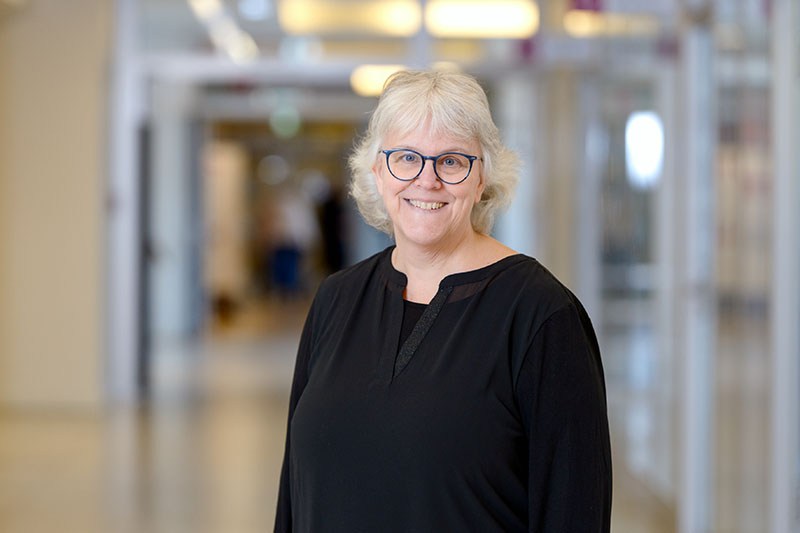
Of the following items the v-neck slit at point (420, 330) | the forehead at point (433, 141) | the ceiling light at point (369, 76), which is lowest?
the v-neck slit at point (420, 330)

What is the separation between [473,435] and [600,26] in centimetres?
639

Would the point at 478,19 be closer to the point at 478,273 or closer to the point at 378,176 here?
the point at 378,176

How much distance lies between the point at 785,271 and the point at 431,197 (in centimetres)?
226

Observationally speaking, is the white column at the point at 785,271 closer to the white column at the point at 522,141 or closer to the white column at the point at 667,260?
the white column at the point at 667,260

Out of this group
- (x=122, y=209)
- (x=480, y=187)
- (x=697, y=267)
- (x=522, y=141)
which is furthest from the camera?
(x=522, y=141)

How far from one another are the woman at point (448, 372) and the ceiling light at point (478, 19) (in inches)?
270

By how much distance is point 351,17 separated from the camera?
8.67m

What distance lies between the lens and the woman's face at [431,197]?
1872mm

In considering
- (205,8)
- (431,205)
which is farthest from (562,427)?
(205,8)

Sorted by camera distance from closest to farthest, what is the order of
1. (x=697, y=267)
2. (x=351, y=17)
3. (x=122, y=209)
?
1. (x=697, y=267)
2. (x=122, y=209)
3. (x=351, y=17)

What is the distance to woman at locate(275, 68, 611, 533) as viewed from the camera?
1.76 metres

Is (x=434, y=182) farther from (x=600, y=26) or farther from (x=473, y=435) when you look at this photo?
(x=600, y=26)

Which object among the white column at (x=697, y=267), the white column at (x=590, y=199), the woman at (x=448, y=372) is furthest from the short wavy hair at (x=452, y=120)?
the white column at (x=590, y=199)

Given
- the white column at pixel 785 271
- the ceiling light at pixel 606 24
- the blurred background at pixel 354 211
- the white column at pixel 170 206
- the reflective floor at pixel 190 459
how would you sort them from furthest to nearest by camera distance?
the white column at pixel 170 206 → the ceiling light at pixel 606 24 → the reflective floor at pixel 190 459 → the blurred background at pixel 354 211 → the white column at pixel 785 271
